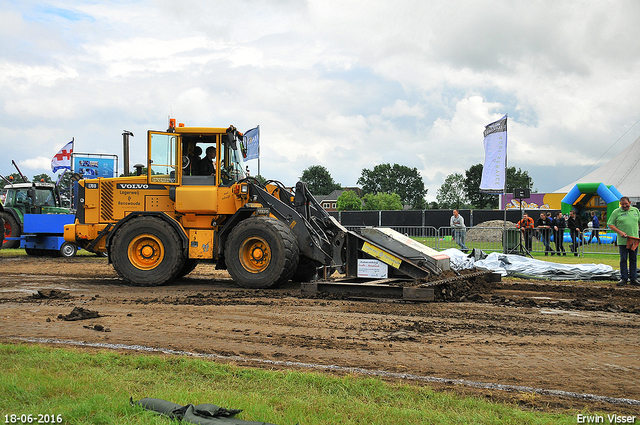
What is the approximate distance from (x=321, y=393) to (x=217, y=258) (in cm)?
601

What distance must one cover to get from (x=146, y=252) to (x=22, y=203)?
38.8ft

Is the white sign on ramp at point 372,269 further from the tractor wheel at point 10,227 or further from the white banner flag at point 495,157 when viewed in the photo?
the tractor wheel at point 10,227

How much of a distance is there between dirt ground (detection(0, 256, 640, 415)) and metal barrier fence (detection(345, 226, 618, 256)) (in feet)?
21.7

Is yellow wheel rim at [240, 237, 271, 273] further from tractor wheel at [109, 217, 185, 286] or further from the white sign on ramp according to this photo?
the white sign on ramp

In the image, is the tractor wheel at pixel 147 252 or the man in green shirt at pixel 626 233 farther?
the man in green shirt at pixel 626 233

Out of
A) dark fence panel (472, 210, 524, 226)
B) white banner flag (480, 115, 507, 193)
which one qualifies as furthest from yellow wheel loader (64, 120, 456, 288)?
dark fence panel (472, 210, 524, 226)

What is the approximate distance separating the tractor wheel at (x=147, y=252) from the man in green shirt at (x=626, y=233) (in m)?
9.05

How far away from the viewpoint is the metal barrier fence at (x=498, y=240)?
16391mm

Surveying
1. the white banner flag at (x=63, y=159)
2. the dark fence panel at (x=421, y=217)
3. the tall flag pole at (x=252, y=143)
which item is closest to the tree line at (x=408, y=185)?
the dark fence panel at (x=421, y=217)

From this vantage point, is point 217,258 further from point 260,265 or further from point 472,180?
point 472,180

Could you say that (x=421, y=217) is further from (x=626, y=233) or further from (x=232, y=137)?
(x=232, y=137)

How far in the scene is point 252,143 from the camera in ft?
37.0

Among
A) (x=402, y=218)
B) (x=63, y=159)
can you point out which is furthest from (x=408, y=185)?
(x=63, y=159)

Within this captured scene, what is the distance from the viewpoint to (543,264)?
1177cm
